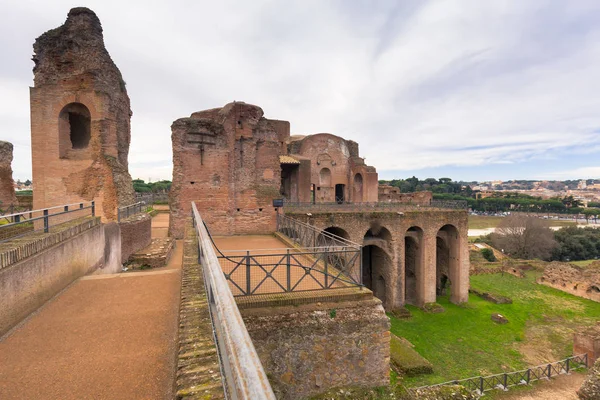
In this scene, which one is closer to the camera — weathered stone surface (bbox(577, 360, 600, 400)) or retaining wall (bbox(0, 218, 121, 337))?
retaining wall (bbox(0, 218, 121, 337))

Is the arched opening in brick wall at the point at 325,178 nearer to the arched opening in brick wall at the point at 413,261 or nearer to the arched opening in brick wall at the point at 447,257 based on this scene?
the arched opening in brick wall at the point at 413,261

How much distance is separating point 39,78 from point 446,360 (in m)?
19.7

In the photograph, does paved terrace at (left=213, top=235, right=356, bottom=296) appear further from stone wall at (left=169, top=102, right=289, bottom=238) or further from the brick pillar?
the brick pillar

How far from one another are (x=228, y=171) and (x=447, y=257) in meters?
15.8

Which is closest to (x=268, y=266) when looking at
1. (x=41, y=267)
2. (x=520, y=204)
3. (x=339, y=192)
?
(x=41, y=267)

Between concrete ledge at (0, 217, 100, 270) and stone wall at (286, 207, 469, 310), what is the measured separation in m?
11.3

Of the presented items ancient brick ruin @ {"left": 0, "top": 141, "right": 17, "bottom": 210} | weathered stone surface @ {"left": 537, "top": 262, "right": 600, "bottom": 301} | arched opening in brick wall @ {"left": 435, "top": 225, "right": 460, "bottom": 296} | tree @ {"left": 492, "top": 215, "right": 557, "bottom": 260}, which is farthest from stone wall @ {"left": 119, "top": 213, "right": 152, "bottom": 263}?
tree @ {"left": 492, "top": 215, "right": 557, "bottom": 260}

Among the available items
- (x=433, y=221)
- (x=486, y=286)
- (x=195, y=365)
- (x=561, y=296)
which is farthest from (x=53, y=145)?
(x=561, y=296)

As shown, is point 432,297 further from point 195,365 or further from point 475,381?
point 195,365

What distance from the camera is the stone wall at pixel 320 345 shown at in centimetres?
530

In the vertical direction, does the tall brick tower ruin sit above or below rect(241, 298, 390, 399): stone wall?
above

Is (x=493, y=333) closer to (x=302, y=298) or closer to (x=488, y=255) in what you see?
(x=302, y=298)

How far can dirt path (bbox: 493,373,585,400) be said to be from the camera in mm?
10234

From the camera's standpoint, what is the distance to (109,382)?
2582 mm
